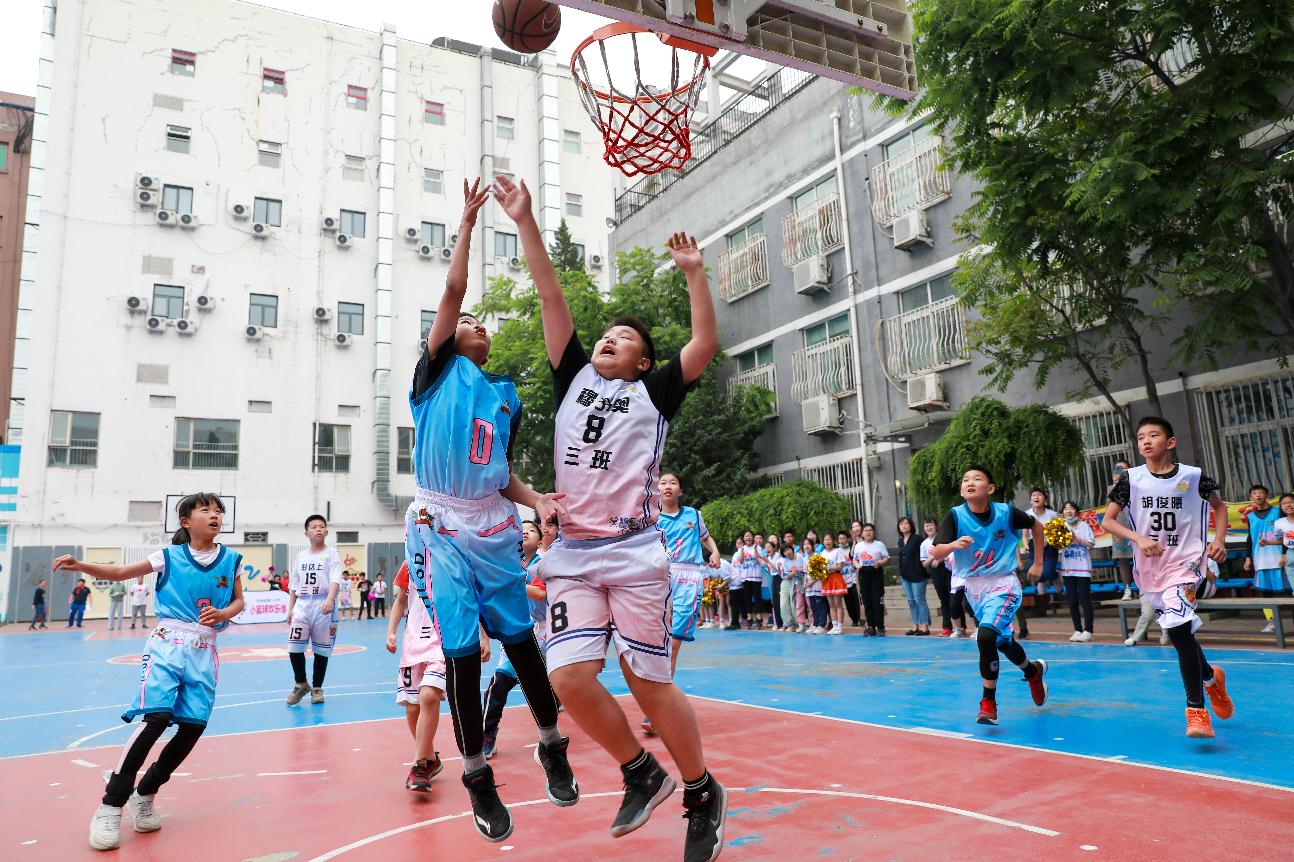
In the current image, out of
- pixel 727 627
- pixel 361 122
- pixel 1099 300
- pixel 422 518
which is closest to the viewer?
pixel 422 518

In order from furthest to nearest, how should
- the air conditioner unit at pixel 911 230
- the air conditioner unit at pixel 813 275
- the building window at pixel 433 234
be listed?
the building window at pixel 433 234, the air conditioner unit at pixel 813 275, the air conditioner unit at pixel 911 230

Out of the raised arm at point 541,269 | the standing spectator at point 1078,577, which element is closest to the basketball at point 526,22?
the raised arm at point 541,269

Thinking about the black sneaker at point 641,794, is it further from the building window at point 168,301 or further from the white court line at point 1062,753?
the building window at point 168,301

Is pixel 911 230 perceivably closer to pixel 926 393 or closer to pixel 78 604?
pixel 926 393

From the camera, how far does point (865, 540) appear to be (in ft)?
51.1

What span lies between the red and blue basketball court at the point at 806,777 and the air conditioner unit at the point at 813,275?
13181mm

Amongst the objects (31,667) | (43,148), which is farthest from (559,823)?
(43,148)

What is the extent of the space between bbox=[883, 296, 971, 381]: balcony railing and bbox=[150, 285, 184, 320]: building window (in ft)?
85.0

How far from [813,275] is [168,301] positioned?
2418cm

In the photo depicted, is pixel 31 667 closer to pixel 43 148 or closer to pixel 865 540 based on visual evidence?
pixel 865 540

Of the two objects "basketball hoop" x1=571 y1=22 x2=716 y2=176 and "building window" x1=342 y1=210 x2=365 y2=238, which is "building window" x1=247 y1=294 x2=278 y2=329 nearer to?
"building window" x1=342 y1=210 x2=365 y2=238

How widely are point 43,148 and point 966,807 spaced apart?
122 feet

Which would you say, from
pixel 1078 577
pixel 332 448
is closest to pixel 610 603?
pixel 1078 577

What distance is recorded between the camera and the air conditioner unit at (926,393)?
1872 cm
